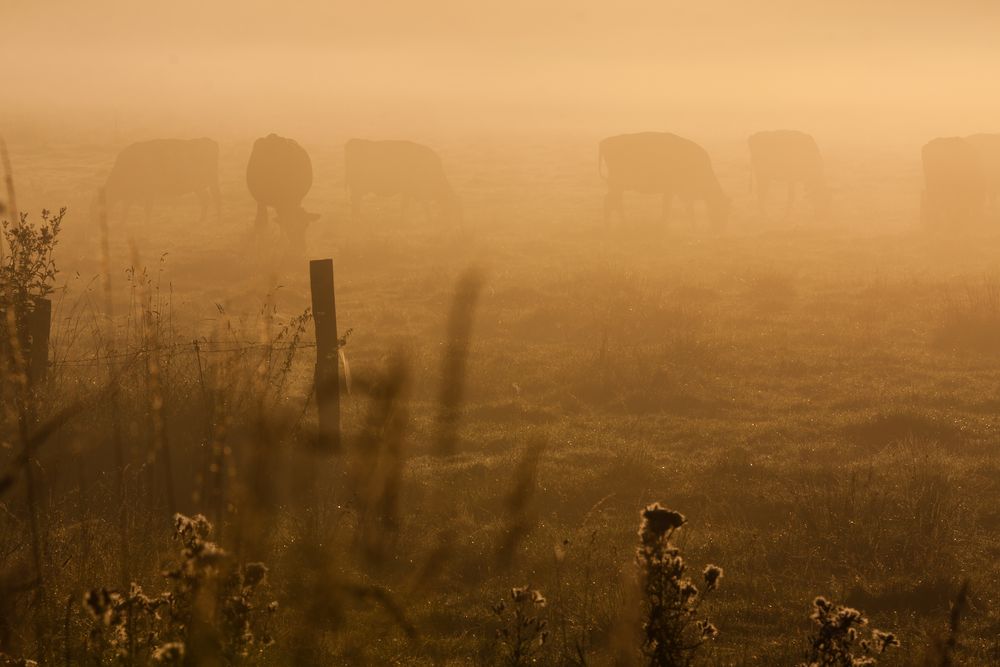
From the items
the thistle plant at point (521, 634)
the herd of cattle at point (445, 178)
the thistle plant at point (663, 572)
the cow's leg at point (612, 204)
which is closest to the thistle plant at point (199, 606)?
the thistle plant at point (521, 634)

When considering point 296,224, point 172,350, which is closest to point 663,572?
point 172,350

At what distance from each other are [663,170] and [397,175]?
7.50 metres

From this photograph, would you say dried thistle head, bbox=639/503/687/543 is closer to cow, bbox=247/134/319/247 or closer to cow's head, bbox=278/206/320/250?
cow's head, bbox=278/206/320/250

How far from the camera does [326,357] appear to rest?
7414 mm

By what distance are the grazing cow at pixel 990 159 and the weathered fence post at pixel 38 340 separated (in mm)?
27177

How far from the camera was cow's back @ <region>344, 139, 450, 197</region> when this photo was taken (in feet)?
Answer: 88.4

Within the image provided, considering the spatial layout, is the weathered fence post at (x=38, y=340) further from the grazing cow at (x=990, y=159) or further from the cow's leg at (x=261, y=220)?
the grazing cow at (x=990, y=159)

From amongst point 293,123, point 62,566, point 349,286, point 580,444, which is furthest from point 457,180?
point 293,123

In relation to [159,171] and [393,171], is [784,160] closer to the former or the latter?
[393,171]

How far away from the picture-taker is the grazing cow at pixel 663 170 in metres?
26.2

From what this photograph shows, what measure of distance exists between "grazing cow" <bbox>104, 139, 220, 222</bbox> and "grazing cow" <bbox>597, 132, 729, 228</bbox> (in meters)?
10.9

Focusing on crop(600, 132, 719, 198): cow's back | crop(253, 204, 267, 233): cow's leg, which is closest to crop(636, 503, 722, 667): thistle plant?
crop(253, 204, 267, 233): cow's leg

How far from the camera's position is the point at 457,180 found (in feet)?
118

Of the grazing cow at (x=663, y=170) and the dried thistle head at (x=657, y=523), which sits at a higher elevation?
the grazing cow at (x=663, y=170)
